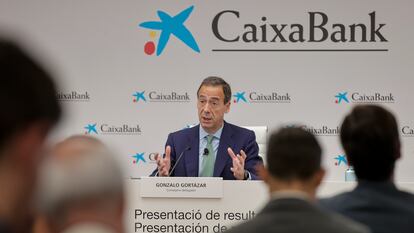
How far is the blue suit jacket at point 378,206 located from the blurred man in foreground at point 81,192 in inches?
51.7

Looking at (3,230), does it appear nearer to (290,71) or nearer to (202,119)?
(202,119)

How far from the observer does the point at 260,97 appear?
8.08m

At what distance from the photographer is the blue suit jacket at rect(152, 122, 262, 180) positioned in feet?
17.6

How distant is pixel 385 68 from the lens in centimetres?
798

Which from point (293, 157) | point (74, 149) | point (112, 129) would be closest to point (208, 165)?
point (112, 129)

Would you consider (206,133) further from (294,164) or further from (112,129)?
(294,164)

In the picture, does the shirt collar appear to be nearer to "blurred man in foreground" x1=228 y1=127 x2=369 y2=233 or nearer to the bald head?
"blurred man in foreground" x1=228 y1=127 x2=369 y2=233

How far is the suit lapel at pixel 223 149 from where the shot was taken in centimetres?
536

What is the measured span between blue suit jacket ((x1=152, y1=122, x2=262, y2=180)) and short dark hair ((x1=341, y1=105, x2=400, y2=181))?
2856mm

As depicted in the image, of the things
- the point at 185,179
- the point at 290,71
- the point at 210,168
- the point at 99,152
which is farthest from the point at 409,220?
the point at 290,71

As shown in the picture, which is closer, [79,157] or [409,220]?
[79,157]

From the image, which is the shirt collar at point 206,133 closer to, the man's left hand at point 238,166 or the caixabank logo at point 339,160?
the man's left hand at point 238,166

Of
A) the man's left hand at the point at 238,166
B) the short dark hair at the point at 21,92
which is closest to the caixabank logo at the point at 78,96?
the man's left hand at the point at 238,166

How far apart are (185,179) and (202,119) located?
920mm
